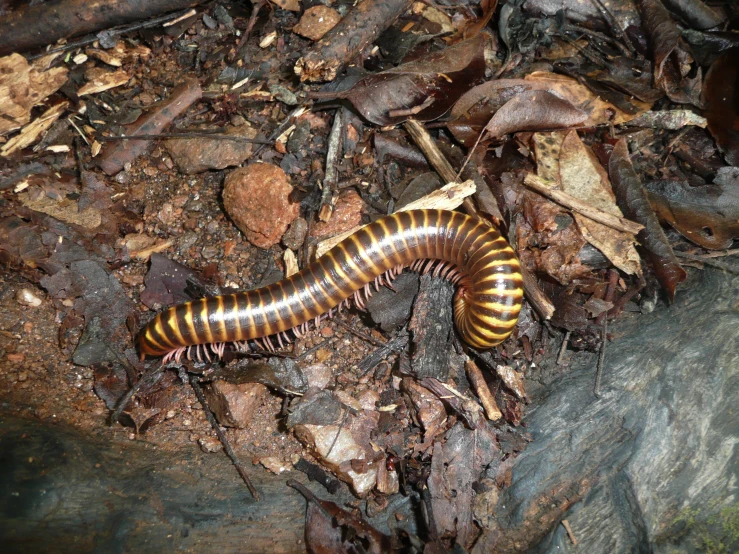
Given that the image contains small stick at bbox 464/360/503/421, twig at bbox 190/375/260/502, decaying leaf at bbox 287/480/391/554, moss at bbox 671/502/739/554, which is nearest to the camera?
moss at bbox 671/502/739/554

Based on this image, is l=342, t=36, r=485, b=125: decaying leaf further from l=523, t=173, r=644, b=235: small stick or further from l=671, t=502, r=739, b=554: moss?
l=671, t=502, r=739, b=554: moss

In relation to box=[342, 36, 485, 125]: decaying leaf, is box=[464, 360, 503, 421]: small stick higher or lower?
lower

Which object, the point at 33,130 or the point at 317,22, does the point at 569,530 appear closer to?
the point at 317,22

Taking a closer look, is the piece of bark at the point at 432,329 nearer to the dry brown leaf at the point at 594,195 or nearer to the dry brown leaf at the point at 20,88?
the dry brown leaf at the point at 594,195

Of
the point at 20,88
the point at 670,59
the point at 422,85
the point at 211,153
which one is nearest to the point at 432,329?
the point at 422,85

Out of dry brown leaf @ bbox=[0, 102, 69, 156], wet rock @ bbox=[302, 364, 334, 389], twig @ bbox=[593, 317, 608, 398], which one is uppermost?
dry brown leaf @ bbox=[0, 102, 69, 156]

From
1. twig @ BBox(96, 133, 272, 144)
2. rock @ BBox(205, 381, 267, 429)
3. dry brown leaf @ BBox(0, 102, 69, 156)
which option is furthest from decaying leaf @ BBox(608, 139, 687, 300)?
dry brown leaf @ BBox(0, 102, 69, 156)

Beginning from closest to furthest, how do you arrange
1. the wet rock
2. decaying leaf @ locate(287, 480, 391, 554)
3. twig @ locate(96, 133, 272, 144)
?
decaying leaf @ locate(287, 480, 391, 554) → the wet rock → twig @ locate(96, 133, 272, 144)
